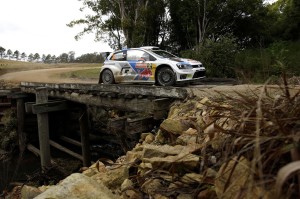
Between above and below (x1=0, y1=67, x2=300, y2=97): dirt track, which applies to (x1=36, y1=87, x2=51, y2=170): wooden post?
below

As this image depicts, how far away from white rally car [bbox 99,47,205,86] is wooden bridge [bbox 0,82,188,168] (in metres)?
1.62

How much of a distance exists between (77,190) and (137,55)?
889cm

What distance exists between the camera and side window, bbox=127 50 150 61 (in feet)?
36.1

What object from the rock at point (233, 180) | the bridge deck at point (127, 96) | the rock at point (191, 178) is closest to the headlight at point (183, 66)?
the bridge deck at point (127, 96)

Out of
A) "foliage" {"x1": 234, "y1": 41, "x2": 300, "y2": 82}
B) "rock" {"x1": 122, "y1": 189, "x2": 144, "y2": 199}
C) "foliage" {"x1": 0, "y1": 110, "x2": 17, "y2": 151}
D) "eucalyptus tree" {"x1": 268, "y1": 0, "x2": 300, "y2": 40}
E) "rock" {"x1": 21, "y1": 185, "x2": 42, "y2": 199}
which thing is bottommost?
"foliage" {"x1": 0, "y1": 110, "x2": 17, "y2": 151}

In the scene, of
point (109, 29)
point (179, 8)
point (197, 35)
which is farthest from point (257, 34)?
point (109, 29)

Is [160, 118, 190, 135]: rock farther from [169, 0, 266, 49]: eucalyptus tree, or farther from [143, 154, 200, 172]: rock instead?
[169, 0, 266, 49]: eucalyptus tree

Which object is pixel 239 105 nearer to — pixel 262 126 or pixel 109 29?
pixel 262 126

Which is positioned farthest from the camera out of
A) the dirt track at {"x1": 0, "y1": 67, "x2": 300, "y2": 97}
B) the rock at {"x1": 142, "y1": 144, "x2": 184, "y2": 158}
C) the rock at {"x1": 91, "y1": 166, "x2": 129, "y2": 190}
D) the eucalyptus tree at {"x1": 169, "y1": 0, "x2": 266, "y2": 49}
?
the eucalyptus tree at {"x1": 169, "y1": 0, "x2": 266, "y2": 49}

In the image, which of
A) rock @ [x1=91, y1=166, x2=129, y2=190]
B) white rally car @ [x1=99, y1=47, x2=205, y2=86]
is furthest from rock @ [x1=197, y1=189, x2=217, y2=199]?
white rally car @ [x1=99, y1=47, x2=205, y2=86]

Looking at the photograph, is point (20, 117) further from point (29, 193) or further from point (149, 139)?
point (29, 193)

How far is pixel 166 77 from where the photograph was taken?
34.7ft

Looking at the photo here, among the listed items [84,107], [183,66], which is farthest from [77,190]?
[84,107]

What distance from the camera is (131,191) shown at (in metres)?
2.82
